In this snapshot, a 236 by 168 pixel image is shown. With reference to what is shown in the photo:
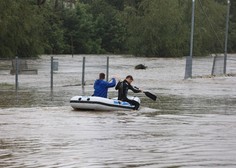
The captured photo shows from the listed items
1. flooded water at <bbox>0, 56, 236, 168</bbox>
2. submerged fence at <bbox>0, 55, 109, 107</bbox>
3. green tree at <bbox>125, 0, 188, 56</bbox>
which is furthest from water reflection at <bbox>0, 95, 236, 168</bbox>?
green tree at <bbox>125, 0, 188, 56</bbox>

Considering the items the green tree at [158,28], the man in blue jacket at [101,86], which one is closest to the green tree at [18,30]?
the green tree at [158,28]

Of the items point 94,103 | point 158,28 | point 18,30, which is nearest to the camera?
point 94,103

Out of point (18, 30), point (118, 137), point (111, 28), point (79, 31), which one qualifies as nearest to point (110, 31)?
point (111, 28)

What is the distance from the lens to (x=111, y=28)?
103 m

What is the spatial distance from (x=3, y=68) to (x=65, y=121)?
2449cm

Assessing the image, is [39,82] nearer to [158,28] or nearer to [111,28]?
[158,28]

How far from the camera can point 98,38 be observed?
101875mm

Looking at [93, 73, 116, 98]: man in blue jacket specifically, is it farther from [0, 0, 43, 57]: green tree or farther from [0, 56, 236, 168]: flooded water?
[0, 0, 43, 57]: green tree

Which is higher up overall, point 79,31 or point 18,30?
point 79,31

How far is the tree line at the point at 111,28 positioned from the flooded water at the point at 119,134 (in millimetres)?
28565

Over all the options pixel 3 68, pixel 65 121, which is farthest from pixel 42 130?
pixel 3 68

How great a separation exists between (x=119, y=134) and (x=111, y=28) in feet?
292

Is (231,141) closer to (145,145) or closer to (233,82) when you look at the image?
(145,145)

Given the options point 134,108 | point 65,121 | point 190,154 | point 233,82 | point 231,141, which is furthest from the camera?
point 233,82
